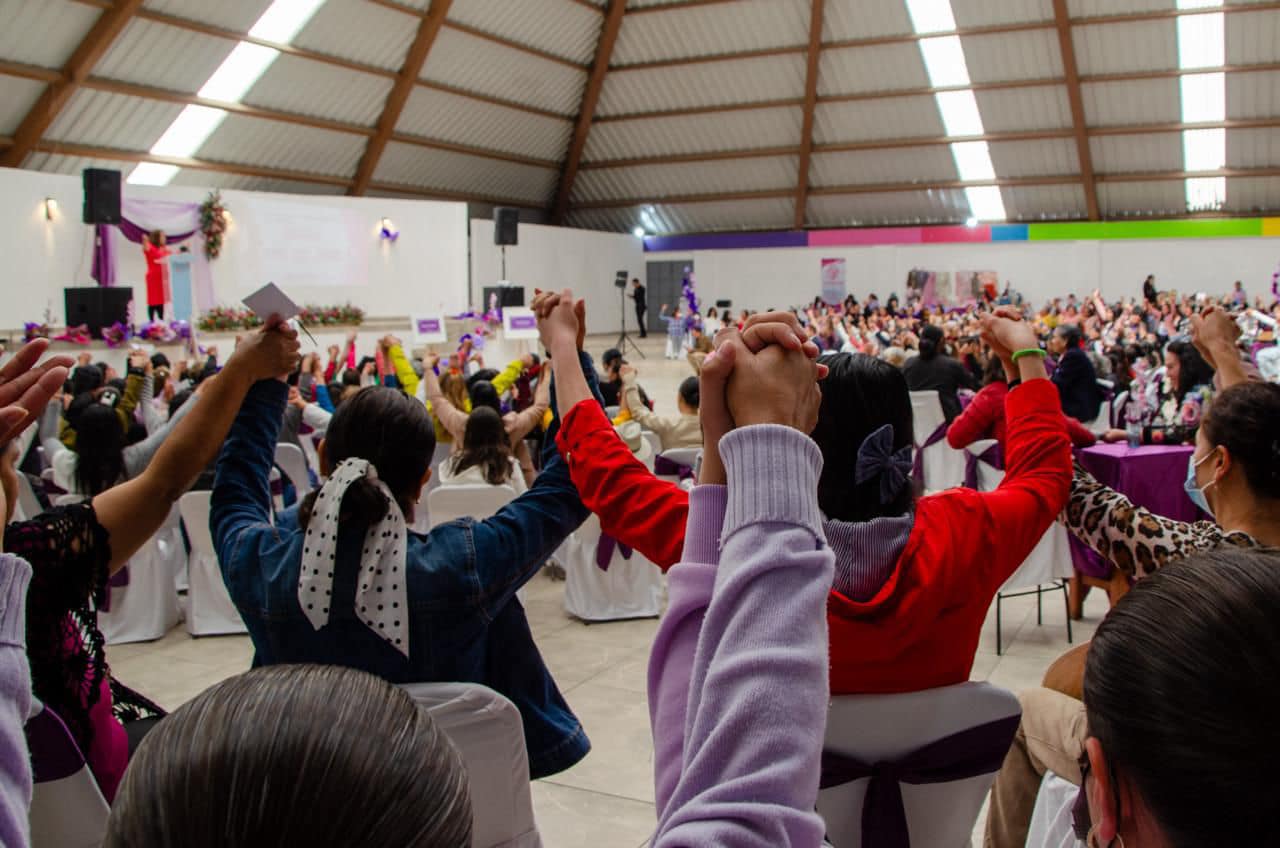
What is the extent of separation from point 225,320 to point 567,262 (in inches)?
427

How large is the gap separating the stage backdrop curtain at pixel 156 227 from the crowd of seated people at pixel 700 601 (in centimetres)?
1380

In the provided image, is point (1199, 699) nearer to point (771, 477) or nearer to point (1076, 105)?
point (771, 477)

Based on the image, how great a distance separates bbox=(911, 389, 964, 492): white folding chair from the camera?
7.27 meters

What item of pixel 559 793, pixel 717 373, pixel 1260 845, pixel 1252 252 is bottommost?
pixel 559 793

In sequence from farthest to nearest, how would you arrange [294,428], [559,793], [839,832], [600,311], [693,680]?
[600,311]
[294,428]
[559,793]
[839,832]
[693,680]

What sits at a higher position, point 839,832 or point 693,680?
point 693,680

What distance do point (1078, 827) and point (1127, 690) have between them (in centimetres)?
25

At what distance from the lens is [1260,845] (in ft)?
2.33

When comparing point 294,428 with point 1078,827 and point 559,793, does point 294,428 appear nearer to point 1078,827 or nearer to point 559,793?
point 559,793

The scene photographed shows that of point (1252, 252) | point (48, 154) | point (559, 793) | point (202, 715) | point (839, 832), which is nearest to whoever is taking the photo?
point (202, 715)

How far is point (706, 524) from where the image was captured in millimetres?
887

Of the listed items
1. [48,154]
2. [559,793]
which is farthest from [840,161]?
[559,793]

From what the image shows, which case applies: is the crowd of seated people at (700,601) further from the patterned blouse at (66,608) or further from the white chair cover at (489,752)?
the white chair cover at (489,752)

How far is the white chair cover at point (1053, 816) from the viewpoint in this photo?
1313 mm
